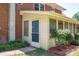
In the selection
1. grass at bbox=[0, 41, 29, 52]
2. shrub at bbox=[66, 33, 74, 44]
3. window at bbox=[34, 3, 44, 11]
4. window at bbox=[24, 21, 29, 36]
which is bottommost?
grass at bbox=[0, 41, 29, 52]

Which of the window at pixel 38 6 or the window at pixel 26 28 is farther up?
the window at pixel 38 6

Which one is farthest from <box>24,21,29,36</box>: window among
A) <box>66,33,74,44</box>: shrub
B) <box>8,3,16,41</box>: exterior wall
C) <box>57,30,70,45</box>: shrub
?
<box>66,33,74,44</box>: shrub

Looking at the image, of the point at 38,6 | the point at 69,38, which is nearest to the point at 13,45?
the point at 69,38

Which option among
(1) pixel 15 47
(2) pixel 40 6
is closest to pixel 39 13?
(1) pixel 15 47

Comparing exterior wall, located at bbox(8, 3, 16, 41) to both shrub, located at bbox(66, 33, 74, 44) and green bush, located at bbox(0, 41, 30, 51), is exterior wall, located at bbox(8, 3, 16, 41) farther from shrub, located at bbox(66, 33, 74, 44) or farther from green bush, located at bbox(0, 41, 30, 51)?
shrub, located at bbox(66, 33, 74, 44)

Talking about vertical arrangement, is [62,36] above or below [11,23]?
below

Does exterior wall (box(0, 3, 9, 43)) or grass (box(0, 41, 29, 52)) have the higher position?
exterior wall (box(0, 3, 9, 43))

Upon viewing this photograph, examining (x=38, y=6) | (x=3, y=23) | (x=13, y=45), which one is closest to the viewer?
(x=13, y=45)

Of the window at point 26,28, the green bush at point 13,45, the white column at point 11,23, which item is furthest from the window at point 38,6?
the green bush at point 13,45

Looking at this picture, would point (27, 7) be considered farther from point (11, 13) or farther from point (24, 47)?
point (24, 47)

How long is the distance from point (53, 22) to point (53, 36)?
2.93ft

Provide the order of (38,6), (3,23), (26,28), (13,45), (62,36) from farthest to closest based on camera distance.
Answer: (38,6)
(26,28)
(3,23)
(62,36)
(13,45)

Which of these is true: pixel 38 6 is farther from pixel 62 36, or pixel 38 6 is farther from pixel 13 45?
pixel 13 45

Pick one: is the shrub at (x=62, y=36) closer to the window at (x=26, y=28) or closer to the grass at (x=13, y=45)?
the grass at (x=13, y=45)
